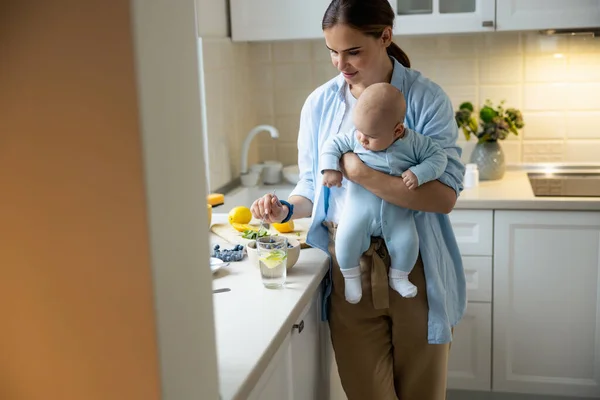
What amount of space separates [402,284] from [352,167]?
0.29m

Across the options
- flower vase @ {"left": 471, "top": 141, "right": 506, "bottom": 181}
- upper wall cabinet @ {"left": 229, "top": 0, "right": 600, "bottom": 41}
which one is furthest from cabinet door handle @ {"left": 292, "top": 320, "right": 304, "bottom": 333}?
flower vase @ {"left": 471, "top": 141, "right": 506, "bottom": 181}

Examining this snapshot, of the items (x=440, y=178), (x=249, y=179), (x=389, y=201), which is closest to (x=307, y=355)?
(x=389, y=201)

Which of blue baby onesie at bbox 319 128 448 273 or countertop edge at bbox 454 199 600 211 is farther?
countertop edge at bbox 454 199 600 211

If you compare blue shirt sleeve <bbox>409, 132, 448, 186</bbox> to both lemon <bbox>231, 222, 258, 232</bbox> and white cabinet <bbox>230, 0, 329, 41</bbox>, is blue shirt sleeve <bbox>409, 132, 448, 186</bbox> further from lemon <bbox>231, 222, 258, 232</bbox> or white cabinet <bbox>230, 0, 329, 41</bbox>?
white cabinet <bbox>230, 0, 329, 41</bbox>

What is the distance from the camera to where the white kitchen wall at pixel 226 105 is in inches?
120

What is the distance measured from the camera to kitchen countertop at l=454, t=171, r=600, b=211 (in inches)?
112

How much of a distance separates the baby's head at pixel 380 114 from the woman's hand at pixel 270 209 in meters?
0.29

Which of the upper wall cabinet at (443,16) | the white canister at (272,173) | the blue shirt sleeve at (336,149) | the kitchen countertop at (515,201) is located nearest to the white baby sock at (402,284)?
the blue shirt sleeve at (336,149)

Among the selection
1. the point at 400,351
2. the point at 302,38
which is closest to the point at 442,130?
the point at 400,351

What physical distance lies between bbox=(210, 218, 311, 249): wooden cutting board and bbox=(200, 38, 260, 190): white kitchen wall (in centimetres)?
74

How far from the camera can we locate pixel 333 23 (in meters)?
1.82

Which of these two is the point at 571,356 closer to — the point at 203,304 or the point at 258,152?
the point at 258,152

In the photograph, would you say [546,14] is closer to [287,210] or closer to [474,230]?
[474,230]

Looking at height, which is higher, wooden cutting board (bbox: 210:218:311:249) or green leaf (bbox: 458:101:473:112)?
green leaf (bbox: 458:101:473:112)
